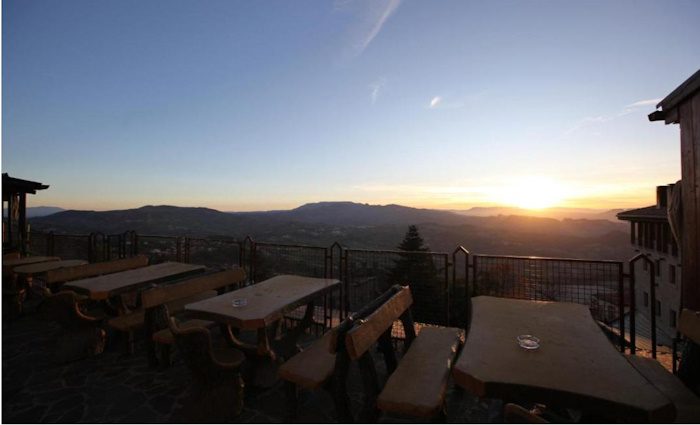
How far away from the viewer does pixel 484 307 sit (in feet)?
12.2

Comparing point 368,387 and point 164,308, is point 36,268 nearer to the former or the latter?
point 164,308

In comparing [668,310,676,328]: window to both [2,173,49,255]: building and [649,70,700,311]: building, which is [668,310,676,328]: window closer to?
[649,70,700,311]: building

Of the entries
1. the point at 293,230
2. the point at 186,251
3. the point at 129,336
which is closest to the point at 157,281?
the point at 129,336

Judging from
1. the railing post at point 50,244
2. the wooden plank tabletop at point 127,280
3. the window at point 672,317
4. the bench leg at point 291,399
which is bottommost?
the window at point 672,317

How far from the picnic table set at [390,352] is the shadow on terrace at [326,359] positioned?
0.01 metres

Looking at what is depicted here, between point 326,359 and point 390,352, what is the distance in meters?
0.75

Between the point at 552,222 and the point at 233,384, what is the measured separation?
94.9 metres

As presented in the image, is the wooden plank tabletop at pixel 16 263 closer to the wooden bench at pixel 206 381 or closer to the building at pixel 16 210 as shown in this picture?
the building at pixel 16 210

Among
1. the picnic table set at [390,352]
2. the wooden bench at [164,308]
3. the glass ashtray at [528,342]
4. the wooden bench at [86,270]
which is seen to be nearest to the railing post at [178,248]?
the wooden bench at [86,270]

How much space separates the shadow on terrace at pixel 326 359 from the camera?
2.24 m

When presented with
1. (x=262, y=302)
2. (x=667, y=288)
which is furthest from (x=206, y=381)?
(x=667, y=288)

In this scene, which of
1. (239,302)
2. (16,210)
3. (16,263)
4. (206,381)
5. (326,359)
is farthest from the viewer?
(16,210)

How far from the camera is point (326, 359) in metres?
3.47

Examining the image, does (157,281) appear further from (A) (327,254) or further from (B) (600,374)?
(B) (600,374)
